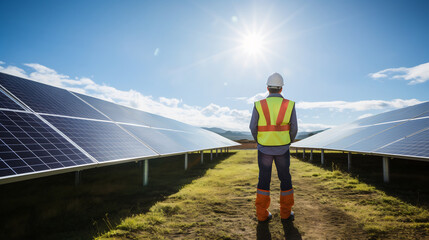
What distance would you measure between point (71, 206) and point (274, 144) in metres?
5.04

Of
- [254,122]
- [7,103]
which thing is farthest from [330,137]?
[7,103]

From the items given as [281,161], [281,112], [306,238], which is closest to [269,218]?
[306,238]

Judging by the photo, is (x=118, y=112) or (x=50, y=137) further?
(x=118, y=112)

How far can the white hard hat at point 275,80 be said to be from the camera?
173 inches

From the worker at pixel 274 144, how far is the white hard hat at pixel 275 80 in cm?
26

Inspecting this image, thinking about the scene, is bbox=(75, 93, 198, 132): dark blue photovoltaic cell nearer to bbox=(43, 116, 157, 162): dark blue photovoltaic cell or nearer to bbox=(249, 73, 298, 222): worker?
bbox=(43, 116, 157, 162): dark blue photovoltaic cell

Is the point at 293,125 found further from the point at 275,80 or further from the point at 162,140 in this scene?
the point at 162,140

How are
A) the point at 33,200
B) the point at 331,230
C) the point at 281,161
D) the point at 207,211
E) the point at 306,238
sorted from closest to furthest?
the point at 306,238 → the point at 331,230 → the point at 281,161 → the point at 207,211 → the point at 33,200

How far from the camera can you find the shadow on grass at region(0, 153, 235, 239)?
3684 millimetres

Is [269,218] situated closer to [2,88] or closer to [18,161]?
[18,161]

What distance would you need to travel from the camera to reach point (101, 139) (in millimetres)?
5938

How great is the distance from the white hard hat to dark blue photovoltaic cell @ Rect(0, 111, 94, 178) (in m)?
4.32

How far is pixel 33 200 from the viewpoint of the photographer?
Result: 5.46 m

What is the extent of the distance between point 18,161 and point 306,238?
508 cm
